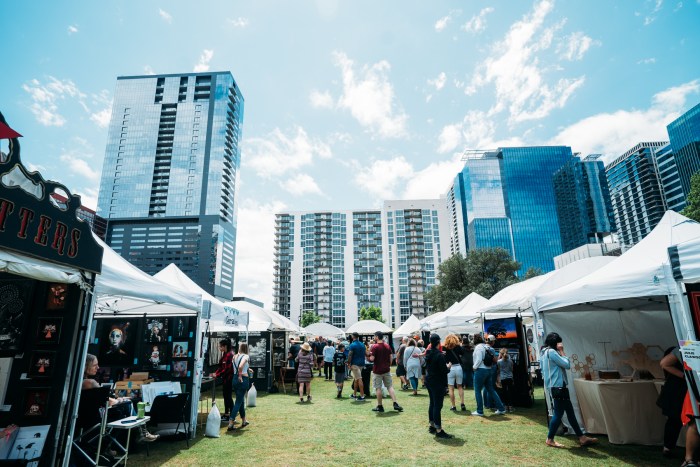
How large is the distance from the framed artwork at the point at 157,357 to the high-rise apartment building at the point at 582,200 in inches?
5194

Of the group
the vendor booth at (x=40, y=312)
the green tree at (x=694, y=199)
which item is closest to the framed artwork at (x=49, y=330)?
the vendor booth at (x=40, y=312)

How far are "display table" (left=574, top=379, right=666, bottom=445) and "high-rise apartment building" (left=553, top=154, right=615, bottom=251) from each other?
12902 cm

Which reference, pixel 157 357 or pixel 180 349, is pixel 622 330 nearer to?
pixel 180 349

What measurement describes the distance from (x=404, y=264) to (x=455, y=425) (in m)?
89.3

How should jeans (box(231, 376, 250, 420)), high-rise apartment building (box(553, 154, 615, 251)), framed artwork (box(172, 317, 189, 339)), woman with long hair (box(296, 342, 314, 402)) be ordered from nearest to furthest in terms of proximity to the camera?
jeans (box(231, 376, 250, 420)) < framed artwork (box(172, 317, 189, 339)) < woman with long hair (box(296, 342, 314, 402)) < high-rise apartment building (box(553, 154, 615, 251))

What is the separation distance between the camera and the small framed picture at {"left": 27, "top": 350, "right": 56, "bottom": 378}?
437 centimetres

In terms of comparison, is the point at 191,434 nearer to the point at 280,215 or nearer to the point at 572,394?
the point at 572,394

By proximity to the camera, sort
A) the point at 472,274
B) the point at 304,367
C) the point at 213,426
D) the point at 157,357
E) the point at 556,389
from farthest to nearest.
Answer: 1. the point at 472,274
2. the point at 304,367
3. the point at 157,357
4. the point at 213,426
5. the point at 556,389

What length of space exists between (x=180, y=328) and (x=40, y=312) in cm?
376

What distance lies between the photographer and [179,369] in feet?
25.7

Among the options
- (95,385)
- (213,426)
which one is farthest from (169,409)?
(95,385)

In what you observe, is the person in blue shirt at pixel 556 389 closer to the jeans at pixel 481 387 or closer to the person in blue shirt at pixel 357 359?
the jeans at pixel 481 387

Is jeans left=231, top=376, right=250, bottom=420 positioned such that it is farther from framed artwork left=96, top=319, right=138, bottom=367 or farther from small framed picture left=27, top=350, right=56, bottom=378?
small framed picture left=27, top=350, right=56, bottom=378

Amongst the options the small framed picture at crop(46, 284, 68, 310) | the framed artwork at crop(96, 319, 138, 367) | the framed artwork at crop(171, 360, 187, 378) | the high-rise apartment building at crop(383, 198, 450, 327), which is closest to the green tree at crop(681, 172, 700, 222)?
the framed artwork at crop(171, 360, 187, 378)
